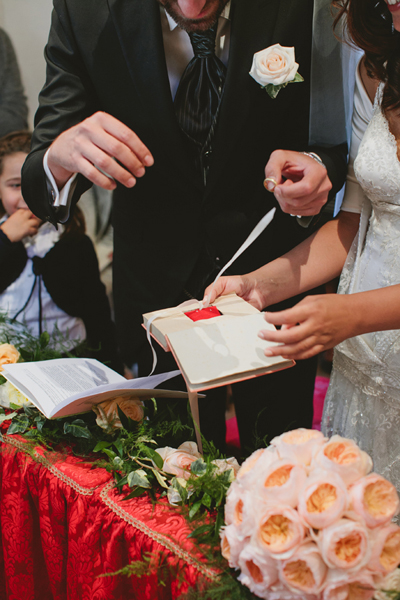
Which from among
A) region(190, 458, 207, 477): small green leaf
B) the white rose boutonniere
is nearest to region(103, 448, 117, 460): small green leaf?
region(190, 458, 207, 477): small green leaf

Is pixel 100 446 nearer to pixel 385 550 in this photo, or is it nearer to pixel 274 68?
pixel 385 550

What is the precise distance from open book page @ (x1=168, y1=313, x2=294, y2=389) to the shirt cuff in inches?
25.0

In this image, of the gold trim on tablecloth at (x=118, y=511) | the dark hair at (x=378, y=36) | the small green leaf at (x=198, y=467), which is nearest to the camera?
the gold trim on tablecloth at (x=118, y=511)

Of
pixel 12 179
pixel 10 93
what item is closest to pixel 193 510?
pixel 12 179

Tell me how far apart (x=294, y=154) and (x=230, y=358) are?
23.0 inches

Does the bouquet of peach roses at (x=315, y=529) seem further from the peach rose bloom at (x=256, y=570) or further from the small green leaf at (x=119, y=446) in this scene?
A: the small green leaf at (x=119, y=446)

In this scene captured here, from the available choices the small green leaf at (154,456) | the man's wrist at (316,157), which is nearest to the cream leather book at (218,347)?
the small green leaf at (154,456)

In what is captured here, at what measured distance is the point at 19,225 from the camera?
2.20 meters

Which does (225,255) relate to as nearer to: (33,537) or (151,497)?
(151,497)

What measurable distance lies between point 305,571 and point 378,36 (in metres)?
1.13

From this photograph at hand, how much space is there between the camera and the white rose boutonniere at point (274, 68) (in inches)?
45.4

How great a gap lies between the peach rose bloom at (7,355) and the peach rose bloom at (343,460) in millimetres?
942

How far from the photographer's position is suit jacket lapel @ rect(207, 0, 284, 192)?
1.27 meters

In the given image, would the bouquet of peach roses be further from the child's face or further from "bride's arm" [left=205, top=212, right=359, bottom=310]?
the child's face
